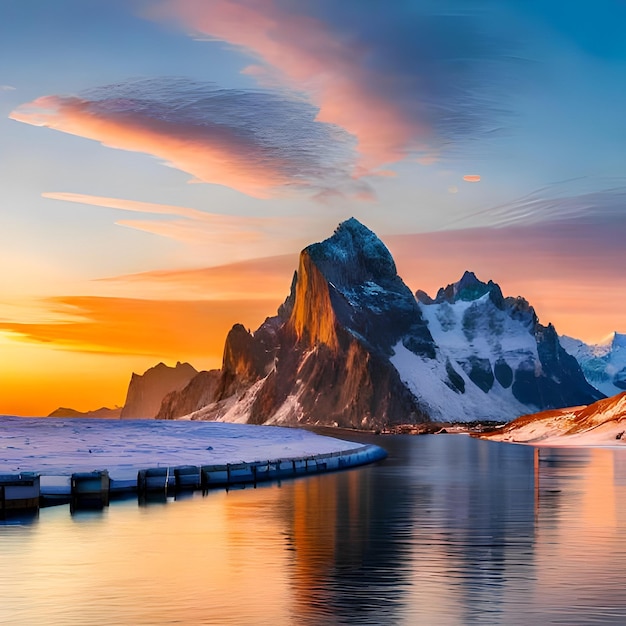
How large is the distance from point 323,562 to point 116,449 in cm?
5711

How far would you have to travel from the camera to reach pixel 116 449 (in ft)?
278

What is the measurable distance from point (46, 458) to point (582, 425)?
13397 cm

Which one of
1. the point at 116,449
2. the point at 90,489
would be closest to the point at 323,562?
the point at 90,489

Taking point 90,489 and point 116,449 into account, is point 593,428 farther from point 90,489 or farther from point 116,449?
point 90,489

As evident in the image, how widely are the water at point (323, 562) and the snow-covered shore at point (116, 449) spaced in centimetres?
1445

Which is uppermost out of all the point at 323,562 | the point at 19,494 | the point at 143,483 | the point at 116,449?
the point at 116,449

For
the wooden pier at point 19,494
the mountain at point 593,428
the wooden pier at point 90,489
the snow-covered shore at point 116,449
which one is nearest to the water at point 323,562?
Result: the wooden pier at point 90,489

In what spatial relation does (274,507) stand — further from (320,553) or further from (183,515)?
(320,553)

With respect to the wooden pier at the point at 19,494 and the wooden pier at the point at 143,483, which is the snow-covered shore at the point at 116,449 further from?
the wooden pier at the point at 19,494

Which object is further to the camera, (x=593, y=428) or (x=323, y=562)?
(x=593, y=428)

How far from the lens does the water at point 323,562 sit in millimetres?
22359

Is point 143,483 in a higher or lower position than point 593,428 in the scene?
lower

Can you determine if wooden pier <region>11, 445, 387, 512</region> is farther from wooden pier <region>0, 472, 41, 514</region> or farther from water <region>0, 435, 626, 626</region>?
water <region>0, 435, 626, 626</region>

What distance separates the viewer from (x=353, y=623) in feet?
68.4
